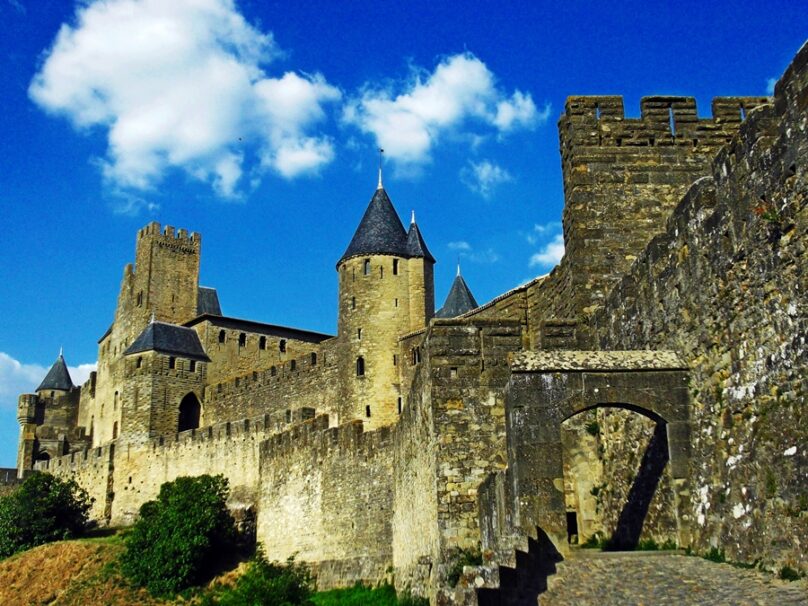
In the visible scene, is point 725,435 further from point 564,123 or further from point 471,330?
point 564,123

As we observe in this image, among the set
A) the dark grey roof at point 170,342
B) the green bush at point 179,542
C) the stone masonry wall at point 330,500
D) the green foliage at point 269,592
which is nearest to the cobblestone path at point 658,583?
the green foliage at point 269,592

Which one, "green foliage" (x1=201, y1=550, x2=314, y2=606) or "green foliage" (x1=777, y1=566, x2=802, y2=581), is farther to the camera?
"green foliage" (x1=201, y1=550, x2=314, y2=606)

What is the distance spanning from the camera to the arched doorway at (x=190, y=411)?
5097 cm

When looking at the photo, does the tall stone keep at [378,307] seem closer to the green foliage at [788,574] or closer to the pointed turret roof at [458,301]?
the pointed turret roof at [458,301]

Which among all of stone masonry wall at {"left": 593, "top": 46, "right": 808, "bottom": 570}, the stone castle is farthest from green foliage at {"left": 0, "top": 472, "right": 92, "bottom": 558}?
stone masonry wall at {"left": 593, "top": 46, "right": 808, "bottom": 570}

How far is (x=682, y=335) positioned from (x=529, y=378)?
156 cm

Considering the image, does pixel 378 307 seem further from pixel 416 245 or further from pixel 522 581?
pixel 522 581

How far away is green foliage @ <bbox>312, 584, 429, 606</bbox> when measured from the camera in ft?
58.0

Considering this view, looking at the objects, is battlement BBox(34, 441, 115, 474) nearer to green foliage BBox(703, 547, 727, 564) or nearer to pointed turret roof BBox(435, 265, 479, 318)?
pointed turret roof BBox(435, 265, 479, 318)

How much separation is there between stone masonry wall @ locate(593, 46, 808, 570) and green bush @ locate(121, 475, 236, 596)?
73.4 feet

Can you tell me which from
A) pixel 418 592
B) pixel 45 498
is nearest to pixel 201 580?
pixel 45 498

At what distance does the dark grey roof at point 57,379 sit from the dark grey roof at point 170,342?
18389 mm

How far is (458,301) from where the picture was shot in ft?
155

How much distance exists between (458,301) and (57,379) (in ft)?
113
